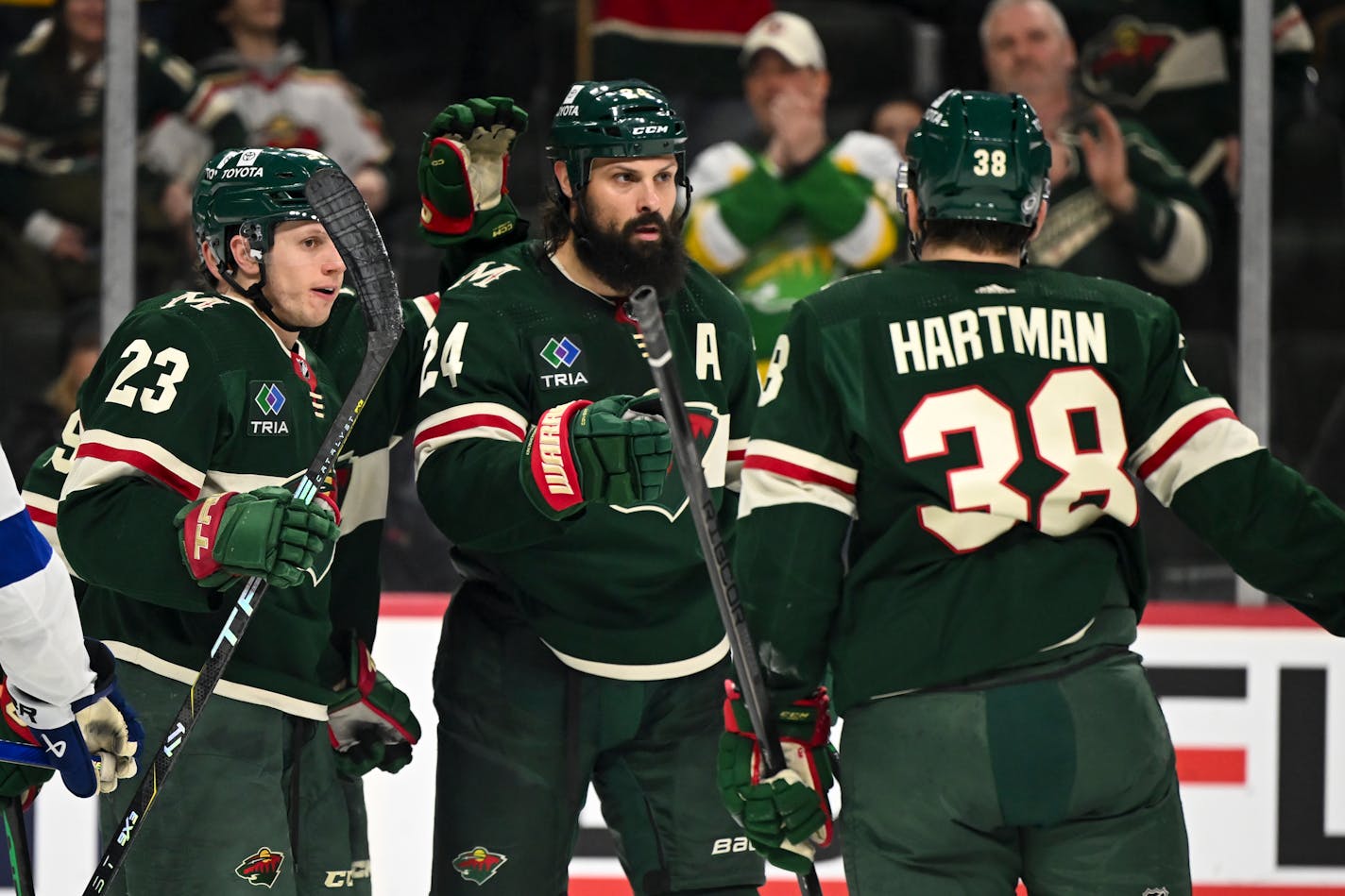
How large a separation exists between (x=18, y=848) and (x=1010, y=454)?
1598 mm

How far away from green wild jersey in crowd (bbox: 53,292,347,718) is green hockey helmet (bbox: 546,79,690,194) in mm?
526

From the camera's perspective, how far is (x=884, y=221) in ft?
16.3

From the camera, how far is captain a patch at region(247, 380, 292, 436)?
2904 mm

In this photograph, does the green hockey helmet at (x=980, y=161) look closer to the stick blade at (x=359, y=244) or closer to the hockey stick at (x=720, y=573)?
the hockey stick at (x=720, y=573)

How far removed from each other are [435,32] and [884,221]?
4.37ft

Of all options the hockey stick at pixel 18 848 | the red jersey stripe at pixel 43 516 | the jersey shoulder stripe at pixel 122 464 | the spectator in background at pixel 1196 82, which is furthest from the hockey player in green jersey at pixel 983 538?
the spectator in background at pixel 1196 82

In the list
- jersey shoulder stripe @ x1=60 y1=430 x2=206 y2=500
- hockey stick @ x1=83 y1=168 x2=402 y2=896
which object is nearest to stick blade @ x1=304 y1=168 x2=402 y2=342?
hockey stick @ x1=83 y1=168 x2=402 y2=896

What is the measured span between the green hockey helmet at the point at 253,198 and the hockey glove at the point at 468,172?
0.36 meters

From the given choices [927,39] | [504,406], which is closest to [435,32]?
[927,39]

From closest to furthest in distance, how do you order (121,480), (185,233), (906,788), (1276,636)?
(906,788) < (121,480) < (1276,636) < (185,233)

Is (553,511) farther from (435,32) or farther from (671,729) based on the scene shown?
(435,32)

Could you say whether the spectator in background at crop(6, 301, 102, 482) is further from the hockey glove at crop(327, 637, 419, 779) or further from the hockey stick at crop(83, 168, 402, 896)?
the hockey stick at crop(83, 168, 402, 896)

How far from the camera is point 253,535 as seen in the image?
270cm

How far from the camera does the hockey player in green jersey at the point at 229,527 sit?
2.79 meters
